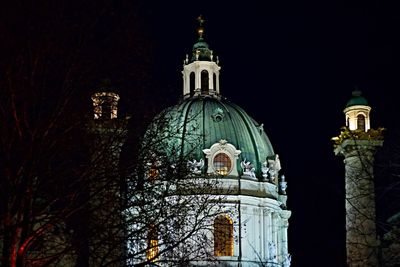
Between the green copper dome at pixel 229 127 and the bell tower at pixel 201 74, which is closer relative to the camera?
the green copper dome at pixel 229 127

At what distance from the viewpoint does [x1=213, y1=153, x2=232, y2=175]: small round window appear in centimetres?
8538

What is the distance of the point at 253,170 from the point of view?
282 ft

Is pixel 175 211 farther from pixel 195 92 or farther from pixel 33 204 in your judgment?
pixel 195 92

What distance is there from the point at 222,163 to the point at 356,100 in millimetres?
17802

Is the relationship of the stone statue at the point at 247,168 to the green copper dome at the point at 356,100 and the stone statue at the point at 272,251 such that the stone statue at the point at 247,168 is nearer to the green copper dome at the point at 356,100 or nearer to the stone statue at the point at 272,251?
the stone statue at the point at 272,251

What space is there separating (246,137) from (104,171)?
202ft

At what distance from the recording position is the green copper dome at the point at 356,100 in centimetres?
7131

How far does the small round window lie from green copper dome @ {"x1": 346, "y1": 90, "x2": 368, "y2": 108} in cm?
1650

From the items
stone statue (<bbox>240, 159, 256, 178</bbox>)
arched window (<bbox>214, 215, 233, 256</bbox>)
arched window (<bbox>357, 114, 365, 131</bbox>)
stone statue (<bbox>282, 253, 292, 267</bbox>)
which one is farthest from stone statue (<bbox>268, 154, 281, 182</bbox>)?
arched window (<bbox>357, 114, 365, 131</bbox>)

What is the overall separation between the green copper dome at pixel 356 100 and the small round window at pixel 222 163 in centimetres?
1650

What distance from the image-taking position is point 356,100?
2825 inches

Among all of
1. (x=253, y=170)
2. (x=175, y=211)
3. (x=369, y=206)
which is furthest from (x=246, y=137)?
(x=175, y=211)

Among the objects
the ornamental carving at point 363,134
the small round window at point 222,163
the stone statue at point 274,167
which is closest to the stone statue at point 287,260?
A: the stone statue at point 274,167

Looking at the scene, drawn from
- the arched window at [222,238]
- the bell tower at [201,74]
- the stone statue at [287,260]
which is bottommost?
the arched window at [222,238]
